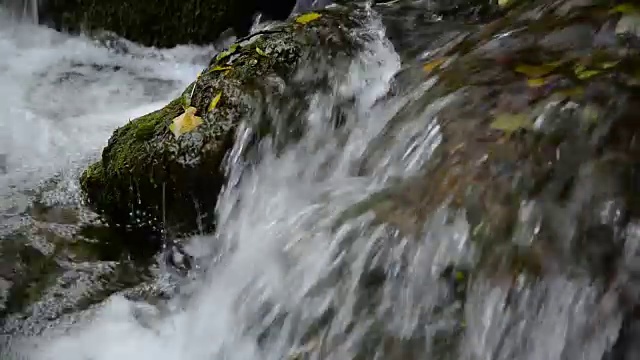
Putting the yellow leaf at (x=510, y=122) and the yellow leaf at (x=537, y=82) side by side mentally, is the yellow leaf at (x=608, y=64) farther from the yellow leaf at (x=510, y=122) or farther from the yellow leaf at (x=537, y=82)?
the yellow leaf at (x=510, y=122)

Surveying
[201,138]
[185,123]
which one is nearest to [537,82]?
[201,138]

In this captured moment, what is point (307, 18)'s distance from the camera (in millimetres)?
4395

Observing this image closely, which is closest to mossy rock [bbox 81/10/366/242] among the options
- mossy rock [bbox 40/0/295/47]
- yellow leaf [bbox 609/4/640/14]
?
yellow leaf [bbox 609/4/640/14]

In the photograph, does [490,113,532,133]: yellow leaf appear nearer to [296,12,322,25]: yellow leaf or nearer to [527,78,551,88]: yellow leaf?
[527,78,551,88]: yellow leaf

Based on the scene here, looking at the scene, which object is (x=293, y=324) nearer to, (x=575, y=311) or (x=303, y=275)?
(x=303, y=275)

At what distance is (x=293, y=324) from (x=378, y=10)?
105 inches

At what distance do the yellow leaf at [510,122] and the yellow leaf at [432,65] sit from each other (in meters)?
0.86

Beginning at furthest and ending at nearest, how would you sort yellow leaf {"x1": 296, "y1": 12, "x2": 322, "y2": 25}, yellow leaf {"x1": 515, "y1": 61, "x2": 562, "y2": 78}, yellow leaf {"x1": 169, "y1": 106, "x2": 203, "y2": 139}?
yellow leaf {"x1": 296, "y1": 12, "x2": 322, "y2": 25}
yellow leaf {"x1": 169, "y1": 106, "x2": 203, "y2": 139}
yellow leaf {"x1": 515, "y1": 61, "x2": 562, "y2": 78}

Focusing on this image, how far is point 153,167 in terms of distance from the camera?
379 cm

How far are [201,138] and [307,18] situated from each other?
3.90 feet

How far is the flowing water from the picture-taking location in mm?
2432

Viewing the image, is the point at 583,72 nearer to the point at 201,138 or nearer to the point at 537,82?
the point at 537,82

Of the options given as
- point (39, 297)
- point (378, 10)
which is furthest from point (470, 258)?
point (378, 10)

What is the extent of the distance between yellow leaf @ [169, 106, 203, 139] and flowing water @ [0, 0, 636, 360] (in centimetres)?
29
